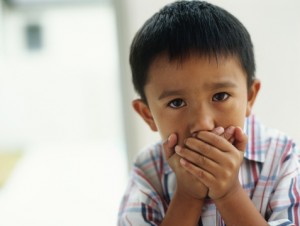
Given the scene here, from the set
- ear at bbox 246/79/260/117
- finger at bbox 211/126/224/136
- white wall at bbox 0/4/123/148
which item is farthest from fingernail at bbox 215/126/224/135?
white wall at bbox 0/4/123/148

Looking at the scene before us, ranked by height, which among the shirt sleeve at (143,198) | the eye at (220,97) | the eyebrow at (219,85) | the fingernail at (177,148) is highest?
the eyebrow at (219,85)

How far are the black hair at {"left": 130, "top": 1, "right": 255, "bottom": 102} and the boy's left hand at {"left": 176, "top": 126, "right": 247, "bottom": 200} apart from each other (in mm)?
125

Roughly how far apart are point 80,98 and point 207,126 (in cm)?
167

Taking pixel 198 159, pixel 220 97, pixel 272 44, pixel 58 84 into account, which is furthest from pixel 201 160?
pixel 58 84

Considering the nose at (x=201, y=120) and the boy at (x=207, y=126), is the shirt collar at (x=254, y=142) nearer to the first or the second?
the boy at (x=207, y=126)

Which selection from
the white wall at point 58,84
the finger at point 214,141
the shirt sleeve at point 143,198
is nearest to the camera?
the finger at point 214,141

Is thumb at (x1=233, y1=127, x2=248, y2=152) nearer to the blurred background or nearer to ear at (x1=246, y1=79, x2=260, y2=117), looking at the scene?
ear at (x1=246, y1=79, x2=260, y2=117)

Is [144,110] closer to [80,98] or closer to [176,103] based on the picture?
[176,103]

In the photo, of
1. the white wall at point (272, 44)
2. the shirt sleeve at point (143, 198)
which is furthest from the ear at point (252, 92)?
the white wall at point (272, 44)

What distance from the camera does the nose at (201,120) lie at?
69 centimetres

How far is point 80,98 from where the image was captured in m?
2.29

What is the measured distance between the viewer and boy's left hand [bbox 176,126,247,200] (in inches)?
27.1

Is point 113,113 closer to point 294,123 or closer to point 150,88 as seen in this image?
point 294,123

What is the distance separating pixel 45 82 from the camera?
2.25m
